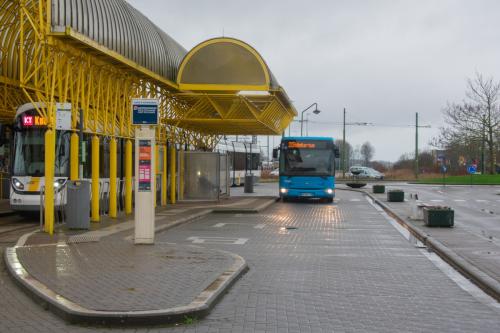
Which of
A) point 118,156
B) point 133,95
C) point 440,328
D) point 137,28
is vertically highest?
point 137,28

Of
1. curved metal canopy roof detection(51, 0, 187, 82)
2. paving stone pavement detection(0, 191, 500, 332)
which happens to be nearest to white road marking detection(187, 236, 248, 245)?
paving stone pavement detection(0, 191, 500, 332)

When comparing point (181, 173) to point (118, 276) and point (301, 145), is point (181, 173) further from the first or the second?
point (118, 276)

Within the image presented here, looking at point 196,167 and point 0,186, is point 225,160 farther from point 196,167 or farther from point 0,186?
point 0,186

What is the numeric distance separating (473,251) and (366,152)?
123281 millimetres

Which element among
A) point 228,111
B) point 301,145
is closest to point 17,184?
point 228,111

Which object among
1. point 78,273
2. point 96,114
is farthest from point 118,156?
point 78,273

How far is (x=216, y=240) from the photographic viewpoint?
15.2 metres

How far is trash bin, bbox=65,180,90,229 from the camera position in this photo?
15523mm

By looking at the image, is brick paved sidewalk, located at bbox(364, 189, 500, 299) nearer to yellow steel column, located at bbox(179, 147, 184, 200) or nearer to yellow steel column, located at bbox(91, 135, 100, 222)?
yellow steel column, located at bbox(91, 135, 100, 222)

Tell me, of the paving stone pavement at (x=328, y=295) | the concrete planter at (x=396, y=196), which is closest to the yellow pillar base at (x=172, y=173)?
the concrete planter at (x=396, y=196)

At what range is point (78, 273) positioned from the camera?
946cm

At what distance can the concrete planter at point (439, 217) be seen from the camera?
18.0 metres

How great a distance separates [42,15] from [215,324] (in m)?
10.5

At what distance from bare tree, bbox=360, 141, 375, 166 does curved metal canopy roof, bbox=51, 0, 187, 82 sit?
10833 cm
